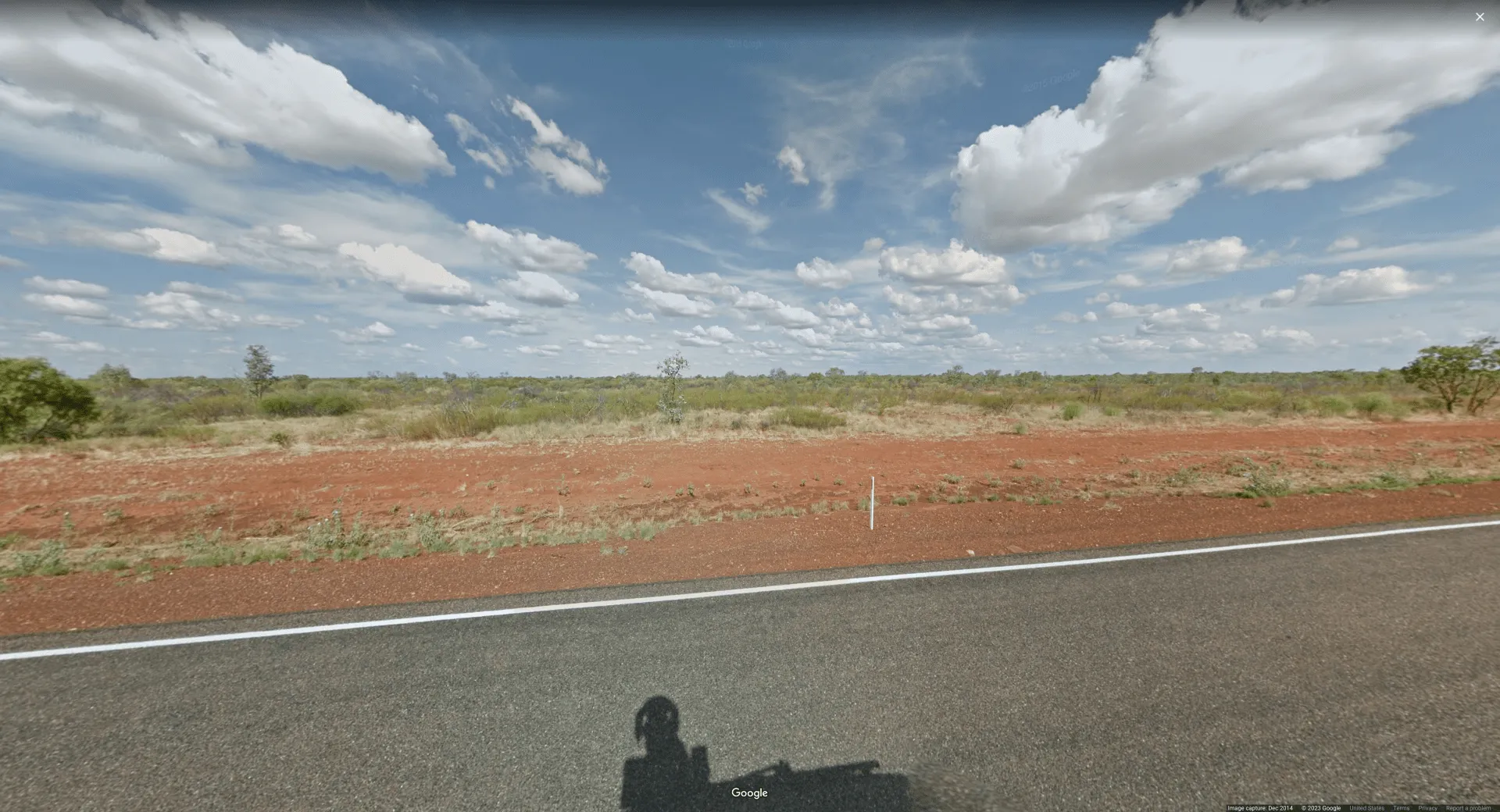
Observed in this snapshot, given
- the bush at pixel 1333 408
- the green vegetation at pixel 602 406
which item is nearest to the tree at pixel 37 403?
the green vegetation at pixel 602 406

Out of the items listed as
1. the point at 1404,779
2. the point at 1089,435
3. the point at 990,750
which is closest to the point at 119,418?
the point at 990,750

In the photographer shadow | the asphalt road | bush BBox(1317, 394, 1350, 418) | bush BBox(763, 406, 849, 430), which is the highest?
bush BBox(1317, 394, 1350, 418)

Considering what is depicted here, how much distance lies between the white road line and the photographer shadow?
2.01 meters

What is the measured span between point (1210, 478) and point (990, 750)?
1175 cm

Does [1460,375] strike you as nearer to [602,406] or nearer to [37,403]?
[602,406]

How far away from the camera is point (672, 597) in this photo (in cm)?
485

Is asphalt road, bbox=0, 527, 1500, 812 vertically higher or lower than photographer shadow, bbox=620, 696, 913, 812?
higher

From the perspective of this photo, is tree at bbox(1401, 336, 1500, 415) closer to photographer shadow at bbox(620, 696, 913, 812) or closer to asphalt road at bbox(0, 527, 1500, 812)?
asphalt road at bbox(0, 527, 1500, 812)

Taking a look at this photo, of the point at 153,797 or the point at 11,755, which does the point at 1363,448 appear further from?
the point at 11,755

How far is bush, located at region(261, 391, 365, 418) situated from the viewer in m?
23.1

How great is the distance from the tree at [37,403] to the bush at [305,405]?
731 cm

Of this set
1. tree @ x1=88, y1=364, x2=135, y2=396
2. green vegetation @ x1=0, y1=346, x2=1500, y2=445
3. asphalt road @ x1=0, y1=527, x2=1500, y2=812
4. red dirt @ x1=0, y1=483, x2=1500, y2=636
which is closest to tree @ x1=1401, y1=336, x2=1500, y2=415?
green vegetation @ x1=0, y1=346, x2=1500, y2=445

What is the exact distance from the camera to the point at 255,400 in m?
23.9

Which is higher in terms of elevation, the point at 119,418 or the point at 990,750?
the point at 119,418
